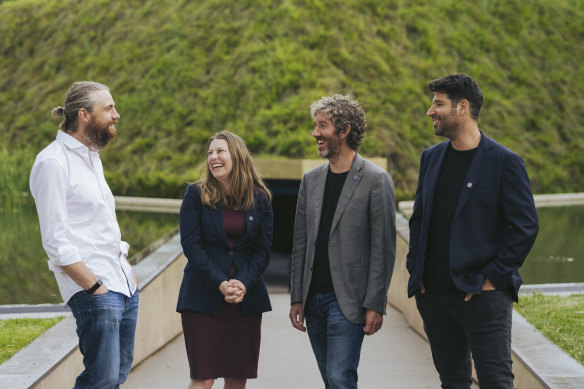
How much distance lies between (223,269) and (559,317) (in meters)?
3.25

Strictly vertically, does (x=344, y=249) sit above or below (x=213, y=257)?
above

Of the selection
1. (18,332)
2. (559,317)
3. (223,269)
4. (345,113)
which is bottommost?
(18,332)

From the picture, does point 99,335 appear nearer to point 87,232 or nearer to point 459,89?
point 87,232

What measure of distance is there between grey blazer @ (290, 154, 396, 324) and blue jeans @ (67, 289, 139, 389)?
1.01m

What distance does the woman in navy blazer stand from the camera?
3805 millimetres

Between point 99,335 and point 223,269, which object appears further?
point 223,269

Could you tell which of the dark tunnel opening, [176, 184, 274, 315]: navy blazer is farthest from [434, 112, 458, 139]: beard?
the dark tunnel opening

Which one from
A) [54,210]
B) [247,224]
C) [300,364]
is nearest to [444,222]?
[247,224]

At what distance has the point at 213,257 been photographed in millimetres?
3852

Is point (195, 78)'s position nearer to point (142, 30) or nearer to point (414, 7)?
point (142, 30)

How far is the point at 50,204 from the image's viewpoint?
3.05 metres

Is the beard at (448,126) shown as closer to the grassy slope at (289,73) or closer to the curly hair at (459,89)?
the curly hair at (459,89)

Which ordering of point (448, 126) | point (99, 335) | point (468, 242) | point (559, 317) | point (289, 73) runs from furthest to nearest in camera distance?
1. point (289, 73)
2. point (559, 317)
3. point (448, 126)
4. point (468, 242)
5. point (99, 335)

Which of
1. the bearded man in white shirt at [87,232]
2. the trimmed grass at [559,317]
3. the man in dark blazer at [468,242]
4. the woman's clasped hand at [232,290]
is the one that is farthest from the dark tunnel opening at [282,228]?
the bearded man in white shirt at [87,232]
